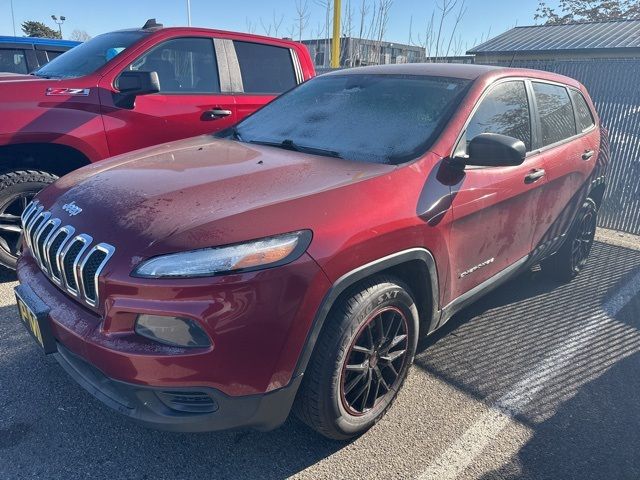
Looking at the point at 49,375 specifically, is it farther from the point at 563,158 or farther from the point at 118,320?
the point at 563,158

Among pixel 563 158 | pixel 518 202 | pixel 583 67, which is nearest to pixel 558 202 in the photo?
pixel 563 158

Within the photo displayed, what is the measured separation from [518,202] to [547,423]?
1276mm

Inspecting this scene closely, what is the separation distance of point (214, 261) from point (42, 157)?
9.18ft

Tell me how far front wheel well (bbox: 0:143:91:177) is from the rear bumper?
248cm

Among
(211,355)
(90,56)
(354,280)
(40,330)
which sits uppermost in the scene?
(90,56)

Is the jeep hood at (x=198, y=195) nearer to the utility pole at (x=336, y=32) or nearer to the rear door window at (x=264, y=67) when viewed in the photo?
the rear door window at (x=264, y=67)

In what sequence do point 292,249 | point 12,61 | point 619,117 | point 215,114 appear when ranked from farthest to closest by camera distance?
1. point 12,61
2. point 619,117
3. point 215,114
4. point 292,249

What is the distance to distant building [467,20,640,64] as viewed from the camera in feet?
71.8

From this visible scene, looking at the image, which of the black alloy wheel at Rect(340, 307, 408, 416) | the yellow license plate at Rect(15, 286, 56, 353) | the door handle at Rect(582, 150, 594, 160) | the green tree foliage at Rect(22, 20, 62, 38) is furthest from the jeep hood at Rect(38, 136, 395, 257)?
the green tree foliage at Rect(22, 20, 62, 38)

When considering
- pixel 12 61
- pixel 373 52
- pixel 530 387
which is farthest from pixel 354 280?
pixel 373 52

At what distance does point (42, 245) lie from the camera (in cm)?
222

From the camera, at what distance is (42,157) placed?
3816mm

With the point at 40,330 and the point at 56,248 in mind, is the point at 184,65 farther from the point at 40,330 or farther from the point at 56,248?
the point at 40,330

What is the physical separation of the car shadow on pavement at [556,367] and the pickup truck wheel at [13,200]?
3042 millimetres
